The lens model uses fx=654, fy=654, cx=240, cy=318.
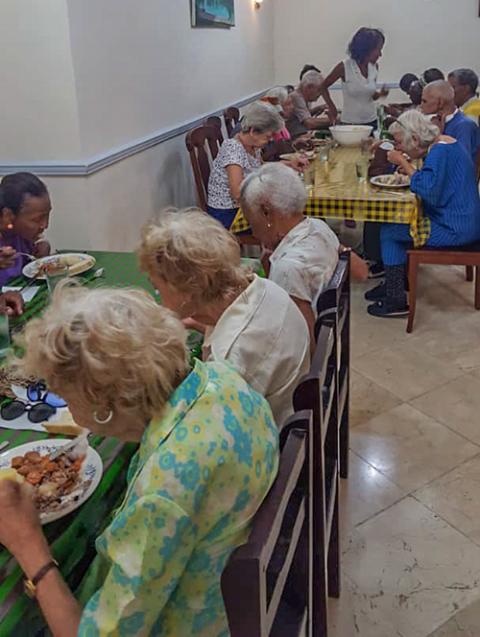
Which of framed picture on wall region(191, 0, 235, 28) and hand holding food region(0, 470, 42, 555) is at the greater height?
framed picture on wall region(191, 0, 235, 28)

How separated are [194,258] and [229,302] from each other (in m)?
0.13

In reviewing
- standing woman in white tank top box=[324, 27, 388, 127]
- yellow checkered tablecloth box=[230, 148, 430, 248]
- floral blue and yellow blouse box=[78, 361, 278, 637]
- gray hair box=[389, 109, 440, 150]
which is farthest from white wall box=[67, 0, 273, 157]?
floral blue and yellow blouse box=[78, 361, 278, 637]

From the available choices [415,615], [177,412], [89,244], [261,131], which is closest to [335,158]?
[261,131]

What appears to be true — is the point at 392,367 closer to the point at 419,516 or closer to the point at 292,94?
the point at 419,516

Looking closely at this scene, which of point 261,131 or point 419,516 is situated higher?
point 261,131

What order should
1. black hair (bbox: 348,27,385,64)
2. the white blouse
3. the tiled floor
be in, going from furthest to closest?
1. the white blouse
2. black hair (bbox: 348,27,385,64)
3. the tiled floor

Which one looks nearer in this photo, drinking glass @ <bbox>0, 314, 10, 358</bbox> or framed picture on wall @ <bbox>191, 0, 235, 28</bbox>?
drinking glass @ <bbox>0, 314, 10, 358</bbox>

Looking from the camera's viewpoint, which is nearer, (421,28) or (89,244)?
(89,244)

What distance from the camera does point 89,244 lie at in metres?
2.77

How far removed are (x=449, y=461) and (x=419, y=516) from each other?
32cm

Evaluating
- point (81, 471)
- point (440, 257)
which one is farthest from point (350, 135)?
point (81, 471)

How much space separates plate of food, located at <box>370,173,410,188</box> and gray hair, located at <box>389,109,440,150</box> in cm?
19

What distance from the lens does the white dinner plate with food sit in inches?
78.7

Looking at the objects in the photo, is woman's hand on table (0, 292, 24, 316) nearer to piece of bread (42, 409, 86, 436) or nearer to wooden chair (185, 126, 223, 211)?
piece of bread (42, 409, 86, 436)
